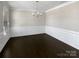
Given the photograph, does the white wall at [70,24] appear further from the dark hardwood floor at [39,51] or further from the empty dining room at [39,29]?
the dark hardwood floor at [39,51]

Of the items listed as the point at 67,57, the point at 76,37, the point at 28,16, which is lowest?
the point at 67,57

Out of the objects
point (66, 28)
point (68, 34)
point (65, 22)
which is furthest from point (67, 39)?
point (65, 22)

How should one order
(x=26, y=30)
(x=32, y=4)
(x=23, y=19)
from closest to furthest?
(x=32, y=4), (x=23, y=19), (x=26, y=30)

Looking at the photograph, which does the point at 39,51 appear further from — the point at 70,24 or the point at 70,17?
the point at 70,17

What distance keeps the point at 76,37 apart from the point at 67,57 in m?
1.52

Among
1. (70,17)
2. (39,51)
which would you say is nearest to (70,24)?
(70,17)

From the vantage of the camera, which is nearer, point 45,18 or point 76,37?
point 76,37

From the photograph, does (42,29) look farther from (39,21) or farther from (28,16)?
(28,16)

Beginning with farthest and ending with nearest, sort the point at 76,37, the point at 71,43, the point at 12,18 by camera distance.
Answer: the point at 12,18
the point at 71,43
the point at 76,37

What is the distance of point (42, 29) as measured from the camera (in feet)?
31.8

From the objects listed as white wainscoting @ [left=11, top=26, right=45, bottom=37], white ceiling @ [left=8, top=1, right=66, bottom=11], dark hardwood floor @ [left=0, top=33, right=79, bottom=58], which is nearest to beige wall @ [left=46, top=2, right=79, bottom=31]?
white ceiling @ [left=8, top=1, right=66, bottom=11]

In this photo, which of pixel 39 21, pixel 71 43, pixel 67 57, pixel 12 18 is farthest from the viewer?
pixel 39 21

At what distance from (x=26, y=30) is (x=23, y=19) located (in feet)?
3.41

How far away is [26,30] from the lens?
8766 mm
